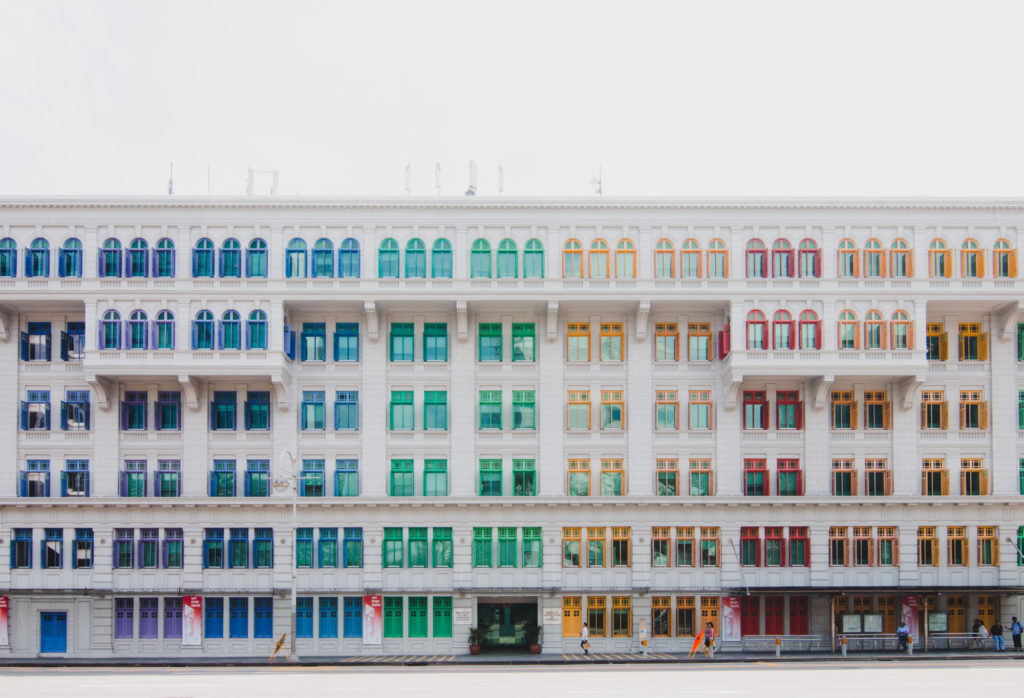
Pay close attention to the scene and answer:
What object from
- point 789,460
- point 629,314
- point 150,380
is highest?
point 629,314

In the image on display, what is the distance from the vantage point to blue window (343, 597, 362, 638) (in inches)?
1866

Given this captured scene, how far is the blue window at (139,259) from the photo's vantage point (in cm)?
4812

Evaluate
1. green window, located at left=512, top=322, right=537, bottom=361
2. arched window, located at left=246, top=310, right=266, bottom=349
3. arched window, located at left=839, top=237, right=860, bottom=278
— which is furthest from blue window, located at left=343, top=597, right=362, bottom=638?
arched window, located at left=839, top=237, right=860, bottom=278

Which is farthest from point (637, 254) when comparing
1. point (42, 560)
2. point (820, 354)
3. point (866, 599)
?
point (42, 560)

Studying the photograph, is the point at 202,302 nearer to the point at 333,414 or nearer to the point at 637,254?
the point at 333,414

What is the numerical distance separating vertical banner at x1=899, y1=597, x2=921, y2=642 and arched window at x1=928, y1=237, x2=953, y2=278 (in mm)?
14415

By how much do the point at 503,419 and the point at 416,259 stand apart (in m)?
8.15

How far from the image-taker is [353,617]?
47.5 metres

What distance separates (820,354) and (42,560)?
115ft

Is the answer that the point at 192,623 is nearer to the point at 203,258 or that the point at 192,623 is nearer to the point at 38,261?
the point at 203,258

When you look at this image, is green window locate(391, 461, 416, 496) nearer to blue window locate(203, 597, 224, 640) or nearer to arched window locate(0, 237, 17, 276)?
blue window locate(203, 597, 224, 640)

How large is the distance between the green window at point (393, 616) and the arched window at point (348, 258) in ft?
47.5

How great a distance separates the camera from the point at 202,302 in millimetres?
47750

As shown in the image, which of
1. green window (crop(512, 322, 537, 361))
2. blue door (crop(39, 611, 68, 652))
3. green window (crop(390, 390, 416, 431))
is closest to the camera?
blue door (crop(39, 611, 68, 652))
